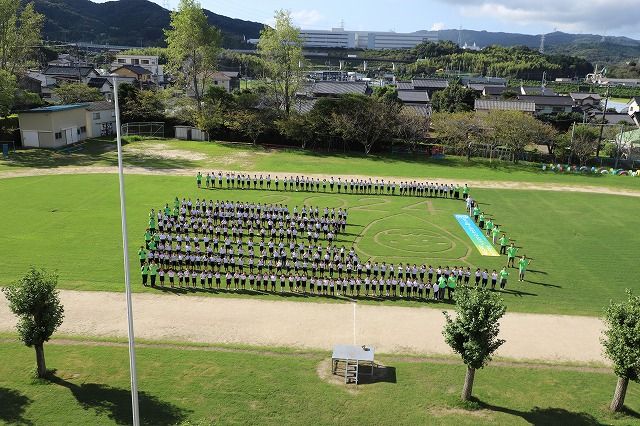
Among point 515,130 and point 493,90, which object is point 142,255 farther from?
point 493,90

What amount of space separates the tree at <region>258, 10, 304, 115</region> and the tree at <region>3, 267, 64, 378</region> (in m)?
52.1

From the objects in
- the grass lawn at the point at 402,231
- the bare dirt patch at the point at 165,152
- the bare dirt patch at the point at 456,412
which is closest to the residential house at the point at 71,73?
the bare dirt patch at the point at 165,152

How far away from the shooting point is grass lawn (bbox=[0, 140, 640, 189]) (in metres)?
51.5

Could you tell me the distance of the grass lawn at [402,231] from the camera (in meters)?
26.0

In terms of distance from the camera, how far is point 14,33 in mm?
61125

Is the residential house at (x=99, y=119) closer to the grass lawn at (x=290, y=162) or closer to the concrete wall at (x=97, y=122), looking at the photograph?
the concrete wall at (x=97, y=122)

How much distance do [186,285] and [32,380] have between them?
9.14 metres

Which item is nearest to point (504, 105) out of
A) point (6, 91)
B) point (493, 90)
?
point (493, 90)

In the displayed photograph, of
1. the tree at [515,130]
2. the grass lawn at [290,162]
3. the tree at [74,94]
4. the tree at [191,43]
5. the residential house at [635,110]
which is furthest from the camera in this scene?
the residential house at [635,110]

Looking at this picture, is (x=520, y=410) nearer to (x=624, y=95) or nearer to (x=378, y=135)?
(x=378, y=135)

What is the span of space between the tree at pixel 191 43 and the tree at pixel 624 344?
58.5 meters

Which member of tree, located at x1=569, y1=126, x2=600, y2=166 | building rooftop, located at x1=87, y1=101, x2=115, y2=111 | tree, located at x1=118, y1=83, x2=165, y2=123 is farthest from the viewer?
tree, located at x1=118, y1=83, x2=165, y2=123

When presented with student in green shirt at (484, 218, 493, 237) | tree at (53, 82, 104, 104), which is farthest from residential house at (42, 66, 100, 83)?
student in green shirt at (484, 218, 493, 237)

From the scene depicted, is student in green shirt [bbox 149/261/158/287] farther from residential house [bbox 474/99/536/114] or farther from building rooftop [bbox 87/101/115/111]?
residential house [bbox 474/99/536/114]
